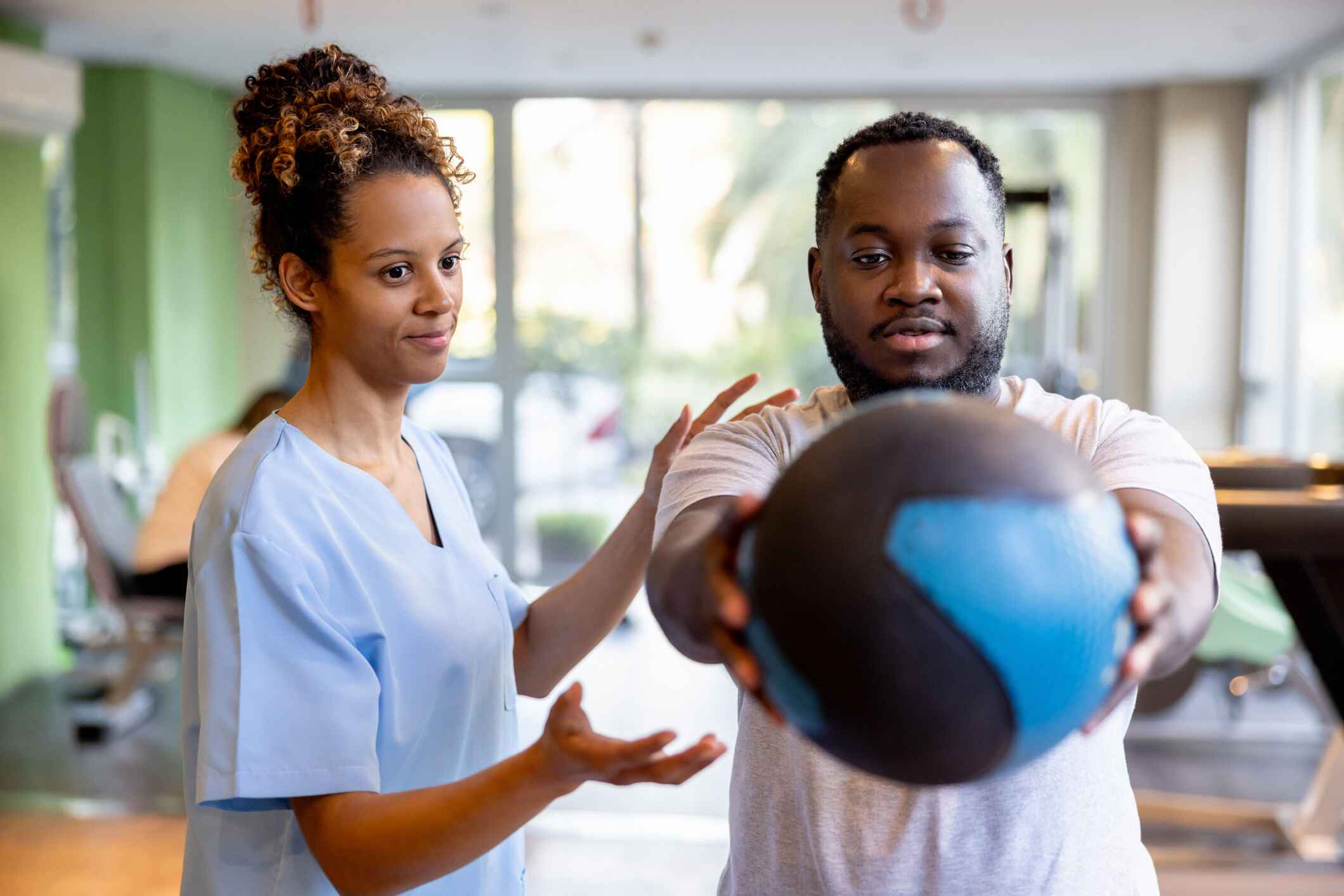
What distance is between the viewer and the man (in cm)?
98

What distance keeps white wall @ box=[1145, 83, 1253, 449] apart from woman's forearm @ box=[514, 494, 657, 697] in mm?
5856

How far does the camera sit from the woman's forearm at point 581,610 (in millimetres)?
1473

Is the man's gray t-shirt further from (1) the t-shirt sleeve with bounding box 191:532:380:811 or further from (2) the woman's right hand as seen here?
(1) the t-shirt sleeve with bounding box 191:532:380:811

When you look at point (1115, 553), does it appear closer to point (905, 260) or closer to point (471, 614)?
point (905, 260)

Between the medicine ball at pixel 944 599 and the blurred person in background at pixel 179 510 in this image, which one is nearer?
the medicine ball at pixel 944 599

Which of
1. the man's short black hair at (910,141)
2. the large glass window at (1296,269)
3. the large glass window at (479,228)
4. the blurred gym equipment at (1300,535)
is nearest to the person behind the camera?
the man's short black hair at (910,141)

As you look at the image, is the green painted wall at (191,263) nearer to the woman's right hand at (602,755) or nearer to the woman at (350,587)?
the woman at (350,587)

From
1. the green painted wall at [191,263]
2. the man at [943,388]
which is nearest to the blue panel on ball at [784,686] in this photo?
the man at [943,388]

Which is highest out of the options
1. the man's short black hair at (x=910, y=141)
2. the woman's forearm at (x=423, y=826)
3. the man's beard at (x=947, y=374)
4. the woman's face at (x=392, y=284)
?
the man's short black hair at (x=910, y=141)

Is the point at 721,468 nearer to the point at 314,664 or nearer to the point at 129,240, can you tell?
the point at 314,664

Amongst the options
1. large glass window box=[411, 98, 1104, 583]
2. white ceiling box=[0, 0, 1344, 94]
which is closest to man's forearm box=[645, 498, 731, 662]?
white ceiling box=[0, 0, 1344, 94]

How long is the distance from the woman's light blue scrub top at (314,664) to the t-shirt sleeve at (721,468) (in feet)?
1.03

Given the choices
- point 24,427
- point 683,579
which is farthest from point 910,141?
point 24,427

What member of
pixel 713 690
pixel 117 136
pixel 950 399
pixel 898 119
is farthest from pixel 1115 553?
pixel 117 136
